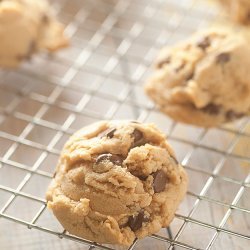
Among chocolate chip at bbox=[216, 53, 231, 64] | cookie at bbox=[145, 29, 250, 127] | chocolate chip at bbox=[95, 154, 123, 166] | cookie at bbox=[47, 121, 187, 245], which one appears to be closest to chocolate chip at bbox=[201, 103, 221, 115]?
cookie at bbox=[145, 29, 250, 127]

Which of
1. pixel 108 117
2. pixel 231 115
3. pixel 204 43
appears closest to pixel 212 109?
pixel 231 115

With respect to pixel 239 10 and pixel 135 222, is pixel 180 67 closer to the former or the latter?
pixel 239 10

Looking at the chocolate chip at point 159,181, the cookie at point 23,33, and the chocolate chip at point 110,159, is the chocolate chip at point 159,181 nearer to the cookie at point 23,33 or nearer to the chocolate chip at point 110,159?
the chocolate chip at point 110,159

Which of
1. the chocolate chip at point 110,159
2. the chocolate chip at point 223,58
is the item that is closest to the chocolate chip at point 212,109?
the chocolate chip at point 223,58

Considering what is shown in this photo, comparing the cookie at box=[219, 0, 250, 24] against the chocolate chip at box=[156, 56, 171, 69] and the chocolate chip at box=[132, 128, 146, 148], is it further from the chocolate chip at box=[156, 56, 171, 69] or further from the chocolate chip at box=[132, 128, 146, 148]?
the chocolate chip at box=[132, 128, 146, 148]

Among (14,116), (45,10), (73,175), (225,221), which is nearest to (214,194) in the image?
(225,221)
